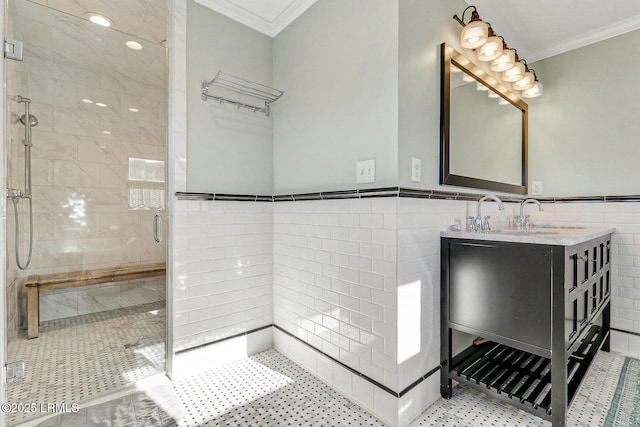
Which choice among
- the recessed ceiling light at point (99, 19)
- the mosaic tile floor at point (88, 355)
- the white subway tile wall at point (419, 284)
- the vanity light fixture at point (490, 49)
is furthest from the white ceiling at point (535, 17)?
the mosaic tile floor at point (88, 355)

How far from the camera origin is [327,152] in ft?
5.84

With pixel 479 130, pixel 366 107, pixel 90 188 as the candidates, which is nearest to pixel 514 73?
pixel 479 130

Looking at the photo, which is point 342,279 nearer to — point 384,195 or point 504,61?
point 384,195

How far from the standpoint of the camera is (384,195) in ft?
4.73

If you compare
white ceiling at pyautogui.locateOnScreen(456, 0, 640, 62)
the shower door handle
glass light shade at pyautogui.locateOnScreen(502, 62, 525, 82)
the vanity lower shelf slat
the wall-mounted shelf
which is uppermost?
white ceiling at pyautogui.locateOnScreen(456, 0, 640, 62)

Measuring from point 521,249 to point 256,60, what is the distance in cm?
199

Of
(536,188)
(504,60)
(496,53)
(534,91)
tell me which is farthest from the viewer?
(536,188)

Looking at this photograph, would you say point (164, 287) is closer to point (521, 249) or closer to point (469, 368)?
point (469, 368)

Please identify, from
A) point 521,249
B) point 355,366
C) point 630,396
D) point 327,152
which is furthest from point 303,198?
point 630,396

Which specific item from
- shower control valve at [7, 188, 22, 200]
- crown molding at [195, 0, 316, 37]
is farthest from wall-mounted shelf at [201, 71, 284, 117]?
shower control valve at [7, 188, 22, 200]

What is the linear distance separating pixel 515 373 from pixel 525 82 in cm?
194

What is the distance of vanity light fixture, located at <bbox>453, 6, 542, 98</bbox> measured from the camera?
5.48ft

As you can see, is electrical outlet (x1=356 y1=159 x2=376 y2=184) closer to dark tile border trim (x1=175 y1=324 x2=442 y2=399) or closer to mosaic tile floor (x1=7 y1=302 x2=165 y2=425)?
dark tile border trim (x1=175 y1=324 x2=442 y2=399)

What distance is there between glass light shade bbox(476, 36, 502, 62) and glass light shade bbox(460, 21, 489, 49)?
0.06m
